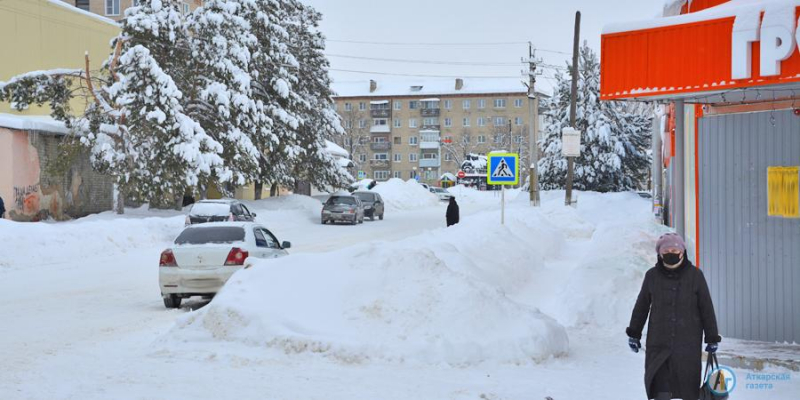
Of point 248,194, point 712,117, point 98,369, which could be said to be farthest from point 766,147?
point 248,194

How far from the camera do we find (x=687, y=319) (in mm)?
6602

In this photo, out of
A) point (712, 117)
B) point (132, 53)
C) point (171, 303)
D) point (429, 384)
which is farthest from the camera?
point (132, 53)

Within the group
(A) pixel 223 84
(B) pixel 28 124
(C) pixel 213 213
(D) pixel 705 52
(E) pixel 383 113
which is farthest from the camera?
(E) pixel 383 113

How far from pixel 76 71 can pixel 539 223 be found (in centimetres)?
1990

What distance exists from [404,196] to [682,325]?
63.8 meters

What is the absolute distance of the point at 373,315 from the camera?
1035 cm

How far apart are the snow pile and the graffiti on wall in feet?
110

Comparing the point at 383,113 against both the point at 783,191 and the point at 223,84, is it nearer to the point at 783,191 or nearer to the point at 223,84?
the point at 223,84

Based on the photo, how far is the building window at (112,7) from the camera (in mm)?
68875

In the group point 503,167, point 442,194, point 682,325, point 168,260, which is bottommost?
point 442,194

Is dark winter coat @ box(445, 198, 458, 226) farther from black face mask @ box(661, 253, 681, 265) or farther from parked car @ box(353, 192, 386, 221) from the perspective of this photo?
black face mask @ box(661, 253, 681, 265)

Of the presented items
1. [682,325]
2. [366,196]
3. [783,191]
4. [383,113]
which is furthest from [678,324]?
[383,113]

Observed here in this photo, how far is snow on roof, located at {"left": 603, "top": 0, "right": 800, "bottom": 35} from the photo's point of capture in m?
9.41

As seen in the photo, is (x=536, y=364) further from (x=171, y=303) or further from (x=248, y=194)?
(x=248, y=194)
